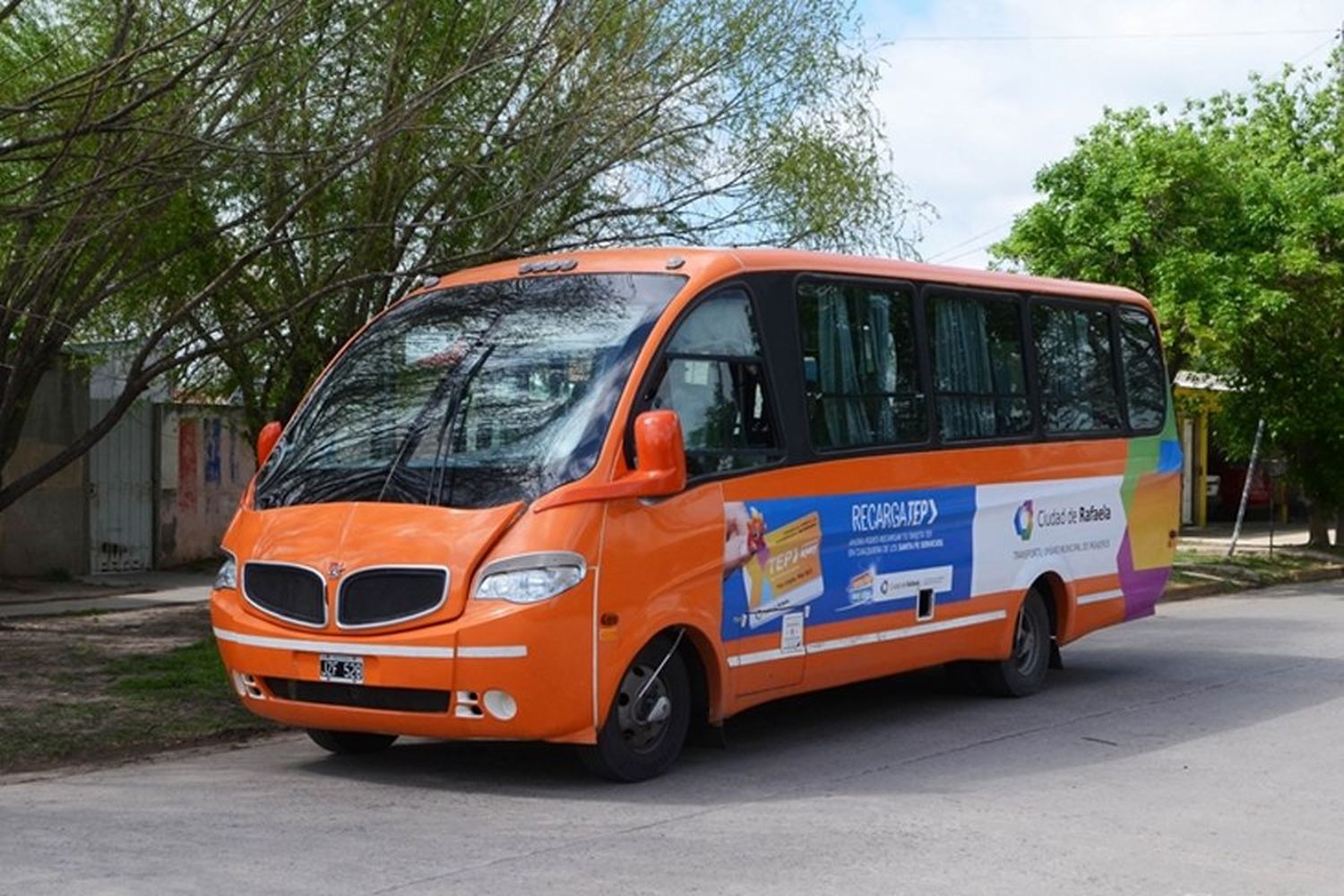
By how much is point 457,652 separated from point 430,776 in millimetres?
1109

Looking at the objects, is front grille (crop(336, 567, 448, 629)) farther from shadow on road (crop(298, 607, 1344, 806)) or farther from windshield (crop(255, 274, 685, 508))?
shadow on road (crop(298, 607, 1344, 806))

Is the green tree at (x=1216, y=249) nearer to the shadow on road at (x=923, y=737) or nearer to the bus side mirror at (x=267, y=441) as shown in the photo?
the shadow on road at (x=923, y=737)

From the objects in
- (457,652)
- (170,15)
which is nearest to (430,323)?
(457,652)

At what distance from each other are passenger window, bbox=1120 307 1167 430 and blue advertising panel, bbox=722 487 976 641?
8.90ft

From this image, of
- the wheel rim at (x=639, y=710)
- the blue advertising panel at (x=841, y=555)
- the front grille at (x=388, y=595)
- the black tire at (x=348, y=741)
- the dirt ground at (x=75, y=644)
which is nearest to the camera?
the front grille at (x=388, y=595)

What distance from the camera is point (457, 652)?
866 cm

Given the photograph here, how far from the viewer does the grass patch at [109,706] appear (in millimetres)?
10062

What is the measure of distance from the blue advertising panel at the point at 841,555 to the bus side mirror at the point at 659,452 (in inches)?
29.5

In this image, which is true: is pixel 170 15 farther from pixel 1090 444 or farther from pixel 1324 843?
pixel 1324 843

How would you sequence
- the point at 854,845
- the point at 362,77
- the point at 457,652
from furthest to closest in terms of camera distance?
the point at 362,77 < the point at 457,652 < the point at 854,845

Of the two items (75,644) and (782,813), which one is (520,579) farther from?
(75,644)

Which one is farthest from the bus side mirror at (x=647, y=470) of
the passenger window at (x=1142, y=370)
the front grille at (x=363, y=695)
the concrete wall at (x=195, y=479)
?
the concrete wall at (x=195, y=479)

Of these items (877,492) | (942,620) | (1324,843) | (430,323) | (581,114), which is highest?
(581,114)

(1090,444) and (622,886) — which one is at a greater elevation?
(1090,444)
